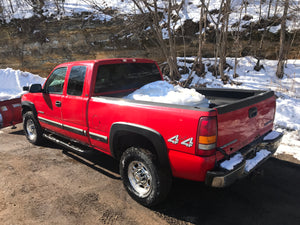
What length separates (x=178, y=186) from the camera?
3453 millimetres

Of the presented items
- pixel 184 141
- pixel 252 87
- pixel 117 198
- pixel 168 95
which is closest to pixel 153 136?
pixel 184 141

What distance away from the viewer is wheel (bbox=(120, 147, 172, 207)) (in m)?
2.71

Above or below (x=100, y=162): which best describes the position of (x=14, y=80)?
above

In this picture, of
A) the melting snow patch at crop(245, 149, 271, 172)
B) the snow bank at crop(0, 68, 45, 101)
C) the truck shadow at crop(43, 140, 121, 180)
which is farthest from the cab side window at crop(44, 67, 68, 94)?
the snow bank at crop(0, 68, 45, 101)

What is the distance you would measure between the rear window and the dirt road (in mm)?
1522

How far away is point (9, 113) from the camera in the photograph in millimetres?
6156

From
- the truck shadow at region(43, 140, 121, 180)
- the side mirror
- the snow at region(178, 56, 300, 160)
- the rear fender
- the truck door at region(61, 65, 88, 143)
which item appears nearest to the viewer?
the rear fender

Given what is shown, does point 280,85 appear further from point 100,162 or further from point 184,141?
point 184,141

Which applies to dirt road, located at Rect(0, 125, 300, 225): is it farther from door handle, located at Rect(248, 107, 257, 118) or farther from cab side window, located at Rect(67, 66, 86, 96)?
cab side window, located at Rect(67, 66, 86, 96)

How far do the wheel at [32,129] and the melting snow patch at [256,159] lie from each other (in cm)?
440

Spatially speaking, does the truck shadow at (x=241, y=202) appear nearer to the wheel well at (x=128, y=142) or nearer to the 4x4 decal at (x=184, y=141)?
the wheel well at (x=128, y=142)

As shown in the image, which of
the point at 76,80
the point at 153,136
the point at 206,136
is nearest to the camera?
the point at 206,136

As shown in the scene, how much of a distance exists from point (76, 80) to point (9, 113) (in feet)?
12.0

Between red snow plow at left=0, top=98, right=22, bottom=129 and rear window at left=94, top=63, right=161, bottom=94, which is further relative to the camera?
red snow plow at left=0, top=98, right=22, bottom=129
